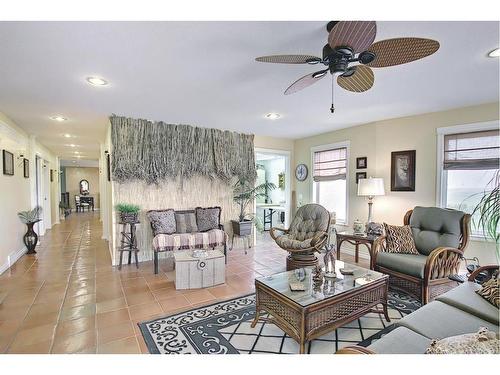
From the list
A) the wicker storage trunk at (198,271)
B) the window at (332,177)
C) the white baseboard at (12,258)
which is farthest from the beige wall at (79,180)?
the wicker storage trunk at (198,271)

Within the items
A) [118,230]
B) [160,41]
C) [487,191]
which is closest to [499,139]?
[487,191]

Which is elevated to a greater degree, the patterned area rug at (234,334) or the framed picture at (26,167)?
the framed picture at (26,167)

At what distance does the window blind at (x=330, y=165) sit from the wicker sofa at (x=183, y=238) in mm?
2534

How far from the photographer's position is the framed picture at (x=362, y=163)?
4570 mm

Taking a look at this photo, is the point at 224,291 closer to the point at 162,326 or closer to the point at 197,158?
the point at 162,326

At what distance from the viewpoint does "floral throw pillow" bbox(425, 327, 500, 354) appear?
985 mm

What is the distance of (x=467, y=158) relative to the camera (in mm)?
3512

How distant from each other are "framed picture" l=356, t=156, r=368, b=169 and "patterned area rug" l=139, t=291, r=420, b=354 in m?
2.61

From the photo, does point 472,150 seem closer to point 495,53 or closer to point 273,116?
point 495,53

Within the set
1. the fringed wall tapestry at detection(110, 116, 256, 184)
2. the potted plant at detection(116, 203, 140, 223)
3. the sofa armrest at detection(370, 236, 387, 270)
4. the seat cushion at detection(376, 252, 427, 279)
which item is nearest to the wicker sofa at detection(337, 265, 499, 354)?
A: the seat cushion at detection(376, 252, 427, 279)

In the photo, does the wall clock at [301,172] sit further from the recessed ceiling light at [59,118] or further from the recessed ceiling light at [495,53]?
the recessed ceiling light at [59,118]

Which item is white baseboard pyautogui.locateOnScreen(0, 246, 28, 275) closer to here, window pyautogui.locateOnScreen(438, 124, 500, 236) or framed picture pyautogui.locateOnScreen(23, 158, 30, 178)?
framed picture pyautogui.locateOnScreen(23, 158, 30, 178)

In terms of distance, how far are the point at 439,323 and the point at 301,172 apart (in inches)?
178

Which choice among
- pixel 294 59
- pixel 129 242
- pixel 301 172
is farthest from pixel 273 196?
pixel 294 59
